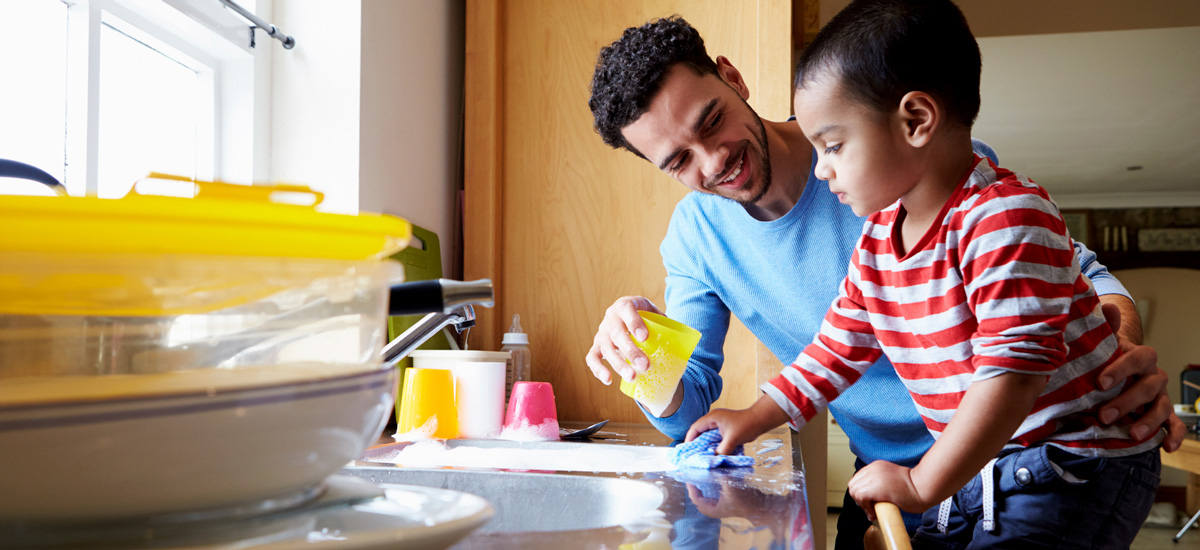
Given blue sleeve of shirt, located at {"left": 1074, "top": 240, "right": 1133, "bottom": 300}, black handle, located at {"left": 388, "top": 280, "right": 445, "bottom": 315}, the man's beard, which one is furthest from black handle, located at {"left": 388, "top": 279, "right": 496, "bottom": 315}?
blue sleeve of shirt, located at {"left": 1074, "top": 240, "right": 1133, "bottom": 300}

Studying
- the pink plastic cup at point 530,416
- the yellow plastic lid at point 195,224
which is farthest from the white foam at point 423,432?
the yellow plastic lid at point 195,224

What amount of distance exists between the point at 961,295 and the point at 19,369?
0.94 m

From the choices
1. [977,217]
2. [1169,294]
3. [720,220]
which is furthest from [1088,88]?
[977,217]

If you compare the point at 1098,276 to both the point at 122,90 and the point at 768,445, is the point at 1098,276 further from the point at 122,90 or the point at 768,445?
the point at 122,90

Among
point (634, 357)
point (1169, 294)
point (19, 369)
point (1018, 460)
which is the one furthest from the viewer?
point (1169, 294)

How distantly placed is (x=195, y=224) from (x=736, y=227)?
1.21m

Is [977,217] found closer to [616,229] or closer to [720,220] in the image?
[720,220]

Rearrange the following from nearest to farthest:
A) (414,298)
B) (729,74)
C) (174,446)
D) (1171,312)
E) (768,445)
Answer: (174,446) < (414,298) < (768,445) < (729,74) < (1171,312)

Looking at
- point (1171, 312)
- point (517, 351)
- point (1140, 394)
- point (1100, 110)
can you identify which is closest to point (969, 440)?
point (1140, 394)

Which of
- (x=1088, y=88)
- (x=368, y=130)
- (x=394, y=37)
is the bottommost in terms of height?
(x=368, y=130)

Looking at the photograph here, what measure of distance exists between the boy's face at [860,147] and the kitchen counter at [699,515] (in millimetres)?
360

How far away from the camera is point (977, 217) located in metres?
0.95

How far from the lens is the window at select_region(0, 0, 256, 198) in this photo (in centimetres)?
102

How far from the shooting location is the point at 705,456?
37.6 inches
